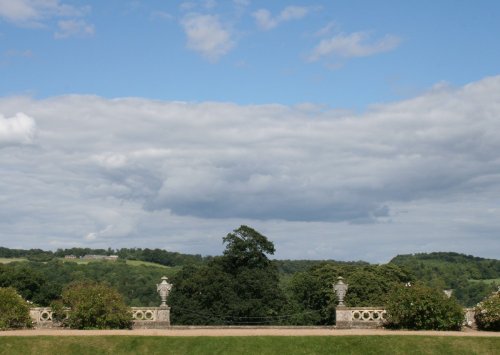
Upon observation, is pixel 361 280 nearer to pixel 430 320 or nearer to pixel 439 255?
pixel 430 320

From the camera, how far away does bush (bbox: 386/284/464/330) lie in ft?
112

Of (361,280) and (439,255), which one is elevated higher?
(439,255)

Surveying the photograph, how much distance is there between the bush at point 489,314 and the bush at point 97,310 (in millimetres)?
17264

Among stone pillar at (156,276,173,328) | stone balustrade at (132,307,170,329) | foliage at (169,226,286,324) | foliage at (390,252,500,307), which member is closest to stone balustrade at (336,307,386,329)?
stone pillar at (156,276,173,328)

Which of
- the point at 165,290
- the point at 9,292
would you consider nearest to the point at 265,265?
the point at 165,290

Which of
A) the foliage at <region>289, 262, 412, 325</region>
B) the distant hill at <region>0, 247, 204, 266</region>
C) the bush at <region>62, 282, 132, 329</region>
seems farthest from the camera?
the distant hill at <region>0, 247, 204, 266</region>

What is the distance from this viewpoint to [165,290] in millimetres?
37469

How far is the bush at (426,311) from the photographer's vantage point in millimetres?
34125

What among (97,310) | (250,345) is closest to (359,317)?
(250,345)

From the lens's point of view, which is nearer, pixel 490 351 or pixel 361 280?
pixel 490 351

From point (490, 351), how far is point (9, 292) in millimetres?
22610

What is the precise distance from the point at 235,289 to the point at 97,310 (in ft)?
92.5

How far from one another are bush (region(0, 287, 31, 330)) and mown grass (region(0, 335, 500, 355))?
199 inches

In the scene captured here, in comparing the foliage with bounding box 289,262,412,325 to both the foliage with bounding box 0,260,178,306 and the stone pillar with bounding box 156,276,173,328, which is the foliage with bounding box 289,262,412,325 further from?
the stone pillar with bounding box 156,276,173,328
